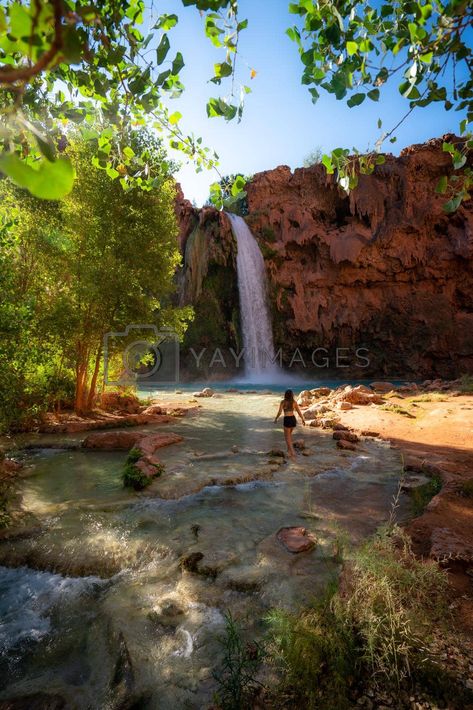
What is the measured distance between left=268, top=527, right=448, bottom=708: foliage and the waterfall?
27.9m

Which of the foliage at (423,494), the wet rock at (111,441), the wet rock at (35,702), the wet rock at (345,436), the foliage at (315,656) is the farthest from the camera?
the wet rock at (345,436)

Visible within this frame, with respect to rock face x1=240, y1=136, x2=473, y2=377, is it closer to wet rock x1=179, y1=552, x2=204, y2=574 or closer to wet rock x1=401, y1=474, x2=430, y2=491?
wet rock x1=401, y1=474, x2=430, y2=491

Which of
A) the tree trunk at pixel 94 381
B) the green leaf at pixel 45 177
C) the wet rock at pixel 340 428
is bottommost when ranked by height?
the wet rock at pixel 340 428

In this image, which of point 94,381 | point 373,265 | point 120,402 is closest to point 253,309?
point 373,265

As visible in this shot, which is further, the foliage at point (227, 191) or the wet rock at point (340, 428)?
the wet rock at point (340, 428)

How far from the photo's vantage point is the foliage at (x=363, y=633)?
2.09 m

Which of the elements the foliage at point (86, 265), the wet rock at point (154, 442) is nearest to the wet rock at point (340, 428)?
the wet rock at point (154, 442)

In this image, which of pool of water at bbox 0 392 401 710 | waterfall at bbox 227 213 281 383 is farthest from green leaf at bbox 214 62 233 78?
waterfall at bbox 227 213 281 383

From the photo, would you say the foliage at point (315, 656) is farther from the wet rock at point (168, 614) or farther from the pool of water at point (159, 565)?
the wet rock at point (168, 614)

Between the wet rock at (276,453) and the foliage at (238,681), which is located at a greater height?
the foliage at (238,681)

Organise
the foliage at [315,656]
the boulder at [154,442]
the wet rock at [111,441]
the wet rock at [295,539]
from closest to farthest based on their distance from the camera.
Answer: the foliage at [315,656] < the wet rock at [295,539] < the boulder at [154,442] < the wet rock at [111,441]

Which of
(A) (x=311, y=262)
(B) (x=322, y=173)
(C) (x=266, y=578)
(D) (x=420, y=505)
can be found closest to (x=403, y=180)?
(B) (x=322, y=173)

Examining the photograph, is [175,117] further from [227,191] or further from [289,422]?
[289,422]

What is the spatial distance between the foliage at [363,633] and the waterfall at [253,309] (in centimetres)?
2789
